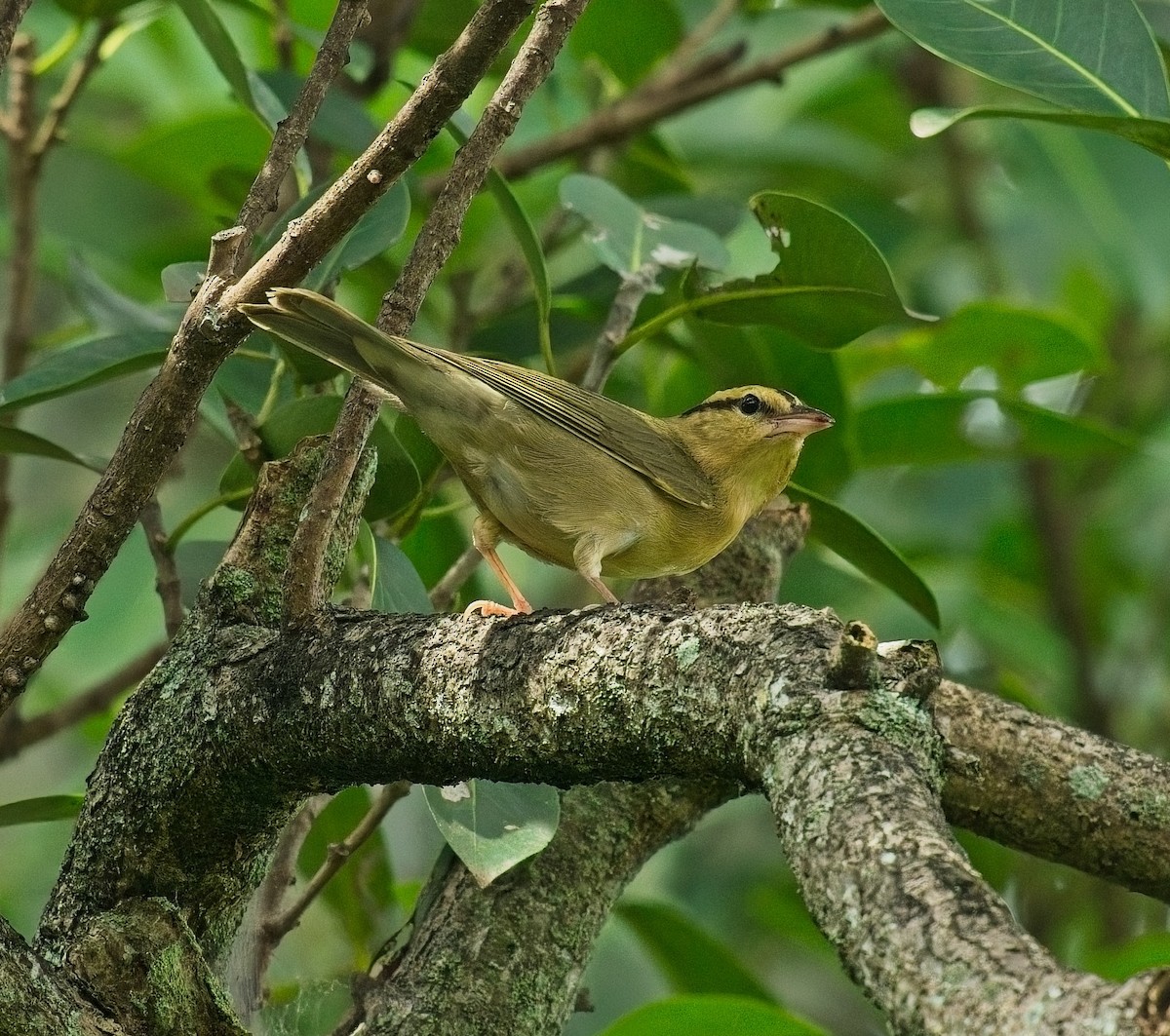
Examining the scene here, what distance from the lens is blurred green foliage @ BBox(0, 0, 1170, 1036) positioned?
11.1ft

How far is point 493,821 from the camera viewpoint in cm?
283

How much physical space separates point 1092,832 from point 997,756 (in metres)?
0.18

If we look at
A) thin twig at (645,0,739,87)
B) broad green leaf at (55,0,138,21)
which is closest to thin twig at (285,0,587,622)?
broad green leaf at (55,0,138,21)

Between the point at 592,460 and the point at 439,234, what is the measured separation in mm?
1702

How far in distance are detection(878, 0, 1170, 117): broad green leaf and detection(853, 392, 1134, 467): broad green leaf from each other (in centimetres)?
132

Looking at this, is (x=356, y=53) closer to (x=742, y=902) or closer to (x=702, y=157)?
(x=702, y=157)

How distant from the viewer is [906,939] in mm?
1479

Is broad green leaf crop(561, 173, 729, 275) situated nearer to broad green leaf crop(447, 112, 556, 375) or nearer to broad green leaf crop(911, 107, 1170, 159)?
broad green leaf crop(447, 112, 556, 375)

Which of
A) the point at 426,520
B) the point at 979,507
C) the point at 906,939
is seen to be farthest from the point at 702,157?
the point at 906,939

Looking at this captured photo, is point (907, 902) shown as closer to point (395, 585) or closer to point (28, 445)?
point (395, 585)

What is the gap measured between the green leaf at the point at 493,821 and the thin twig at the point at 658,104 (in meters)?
2.51

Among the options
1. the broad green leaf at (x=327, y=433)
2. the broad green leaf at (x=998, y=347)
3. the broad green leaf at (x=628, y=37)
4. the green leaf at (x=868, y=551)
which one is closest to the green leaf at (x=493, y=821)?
the broad green leaf at (x=327, y=433)

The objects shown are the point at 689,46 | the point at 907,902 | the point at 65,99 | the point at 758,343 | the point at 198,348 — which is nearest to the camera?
the point at 907,902

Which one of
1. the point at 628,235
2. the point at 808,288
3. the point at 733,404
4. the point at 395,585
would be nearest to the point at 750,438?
the point at 733,404
